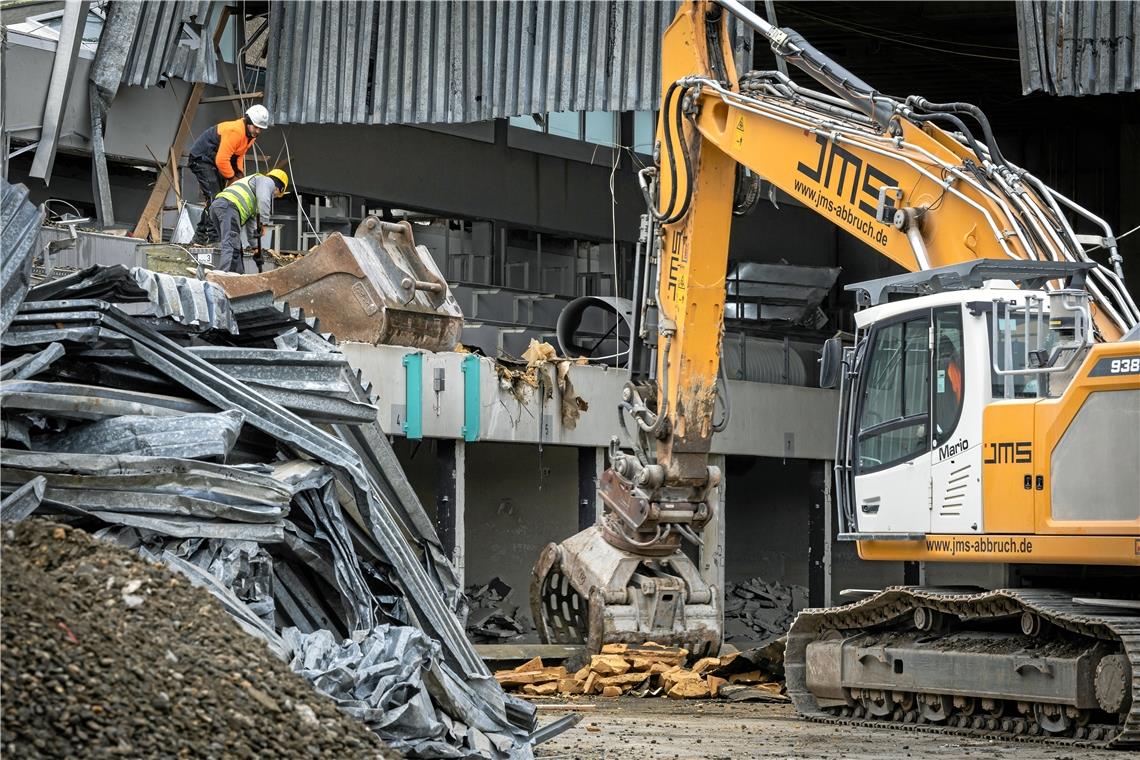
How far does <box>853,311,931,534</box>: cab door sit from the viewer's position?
12.3m

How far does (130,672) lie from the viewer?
704 cm

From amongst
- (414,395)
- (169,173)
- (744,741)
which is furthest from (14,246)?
(169,173)

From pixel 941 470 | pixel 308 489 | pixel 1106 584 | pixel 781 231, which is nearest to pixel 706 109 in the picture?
pixel 941 470

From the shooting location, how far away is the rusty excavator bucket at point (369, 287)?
667 inches

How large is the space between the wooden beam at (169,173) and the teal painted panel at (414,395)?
130 inches

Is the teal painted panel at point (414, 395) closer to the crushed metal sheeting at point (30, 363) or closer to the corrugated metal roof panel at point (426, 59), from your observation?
the corrugated metal roof panel at point (426, 59)

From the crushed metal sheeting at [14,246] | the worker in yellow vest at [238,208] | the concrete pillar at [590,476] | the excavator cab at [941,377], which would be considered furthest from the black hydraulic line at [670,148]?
the crushed metal sheeting at [14,246]

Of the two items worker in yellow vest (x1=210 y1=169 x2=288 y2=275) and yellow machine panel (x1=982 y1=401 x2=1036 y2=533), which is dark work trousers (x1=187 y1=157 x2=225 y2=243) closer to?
worker in yellow vest (x1=210 y1=169 x2=288 y2=275)

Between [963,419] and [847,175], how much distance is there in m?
2.33

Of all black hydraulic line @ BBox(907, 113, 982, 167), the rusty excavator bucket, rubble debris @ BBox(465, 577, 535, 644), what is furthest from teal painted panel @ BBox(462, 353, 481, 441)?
black hydraulic line @ BBox(907, 113, 982, 167)

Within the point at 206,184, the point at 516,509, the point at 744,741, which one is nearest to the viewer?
the point at 744,741

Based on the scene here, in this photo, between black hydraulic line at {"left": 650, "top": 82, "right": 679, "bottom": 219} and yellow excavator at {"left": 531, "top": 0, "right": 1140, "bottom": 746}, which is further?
black hydraulic line at {"left": 650, "top": 82, "right": 679, "bottom": 219}

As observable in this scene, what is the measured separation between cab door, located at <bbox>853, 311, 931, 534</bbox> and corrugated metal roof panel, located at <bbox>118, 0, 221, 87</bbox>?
35.4 ft

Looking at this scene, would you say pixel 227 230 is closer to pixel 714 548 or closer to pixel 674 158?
pixel 674 158
